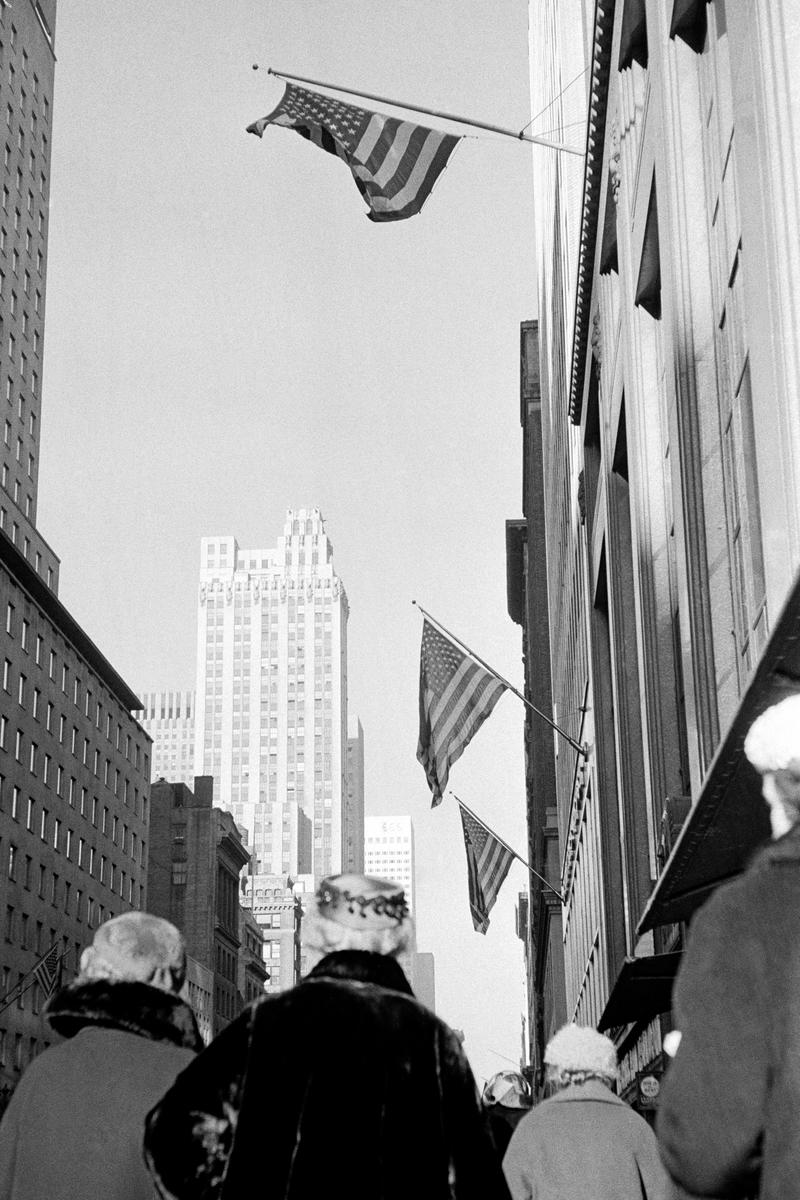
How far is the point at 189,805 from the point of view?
119m

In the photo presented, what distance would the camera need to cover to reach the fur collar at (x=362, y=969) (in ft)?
15.8

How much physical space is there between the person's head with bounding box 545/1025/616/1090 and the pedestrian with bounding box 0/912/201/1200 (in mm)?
2154

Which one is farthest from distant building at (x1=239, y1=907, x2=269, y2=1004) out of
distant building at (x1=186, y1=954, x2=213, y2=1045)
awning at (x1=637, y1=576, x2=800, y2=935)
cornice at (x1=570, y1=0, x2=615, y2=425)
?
awning at (x1=637, y1=576, x2=800, y2=935)

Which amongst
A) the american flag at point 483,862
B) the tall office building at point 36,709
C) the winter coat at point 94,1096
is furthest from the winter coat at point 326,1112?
the tall office building at point 36,709

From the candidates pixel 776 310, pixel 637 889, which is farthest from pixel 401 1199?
pixel 637 889

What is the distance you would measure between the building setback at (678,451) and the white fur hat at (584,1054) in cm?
118

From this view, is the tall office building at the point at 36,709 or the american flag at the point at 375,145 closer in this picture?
the american flag at the point at 375,145

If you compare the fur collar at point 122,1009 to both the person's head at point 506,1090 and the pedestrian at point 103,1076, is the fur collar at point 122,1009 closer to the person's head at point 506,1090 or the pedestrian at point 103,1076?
the pedestrian at point 103,1076

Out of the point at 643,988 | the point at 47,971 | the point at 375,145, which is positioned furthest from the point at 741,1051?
the point at 47,971

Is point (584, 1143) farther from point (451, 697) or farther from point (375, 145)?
point (451, 697)

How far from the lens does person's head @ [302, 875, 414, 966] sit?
4.89 metres

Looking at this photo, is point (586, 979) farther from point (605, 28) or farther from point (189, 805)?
point (189, 805)

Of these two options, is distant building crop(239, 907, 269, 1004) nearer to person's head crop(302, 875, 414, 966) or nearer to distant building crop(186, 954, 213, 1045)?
distant building crop(186, 954, 213, 1045)

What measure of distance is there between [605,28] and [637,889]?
1081 centimetres
